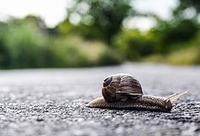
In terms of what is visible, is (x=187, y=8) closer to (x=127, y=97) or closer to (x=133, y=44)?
(x=133, y=44)

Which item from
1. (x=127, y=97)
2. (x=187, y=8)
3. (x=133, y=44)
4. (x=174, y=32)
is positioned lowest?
(x=127, y=97)

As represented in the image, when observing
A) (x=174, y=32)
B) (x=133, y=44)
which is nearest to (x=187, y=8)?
(x=174, y=32)

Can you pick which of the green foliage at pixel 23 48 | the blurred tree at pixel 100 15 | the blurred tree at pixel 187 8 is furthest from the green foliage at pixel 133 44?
the green foliage at pixel 23 48

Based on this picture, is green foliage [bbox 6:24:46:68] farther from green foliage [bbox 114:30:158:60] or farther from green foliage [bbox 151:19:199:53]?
green foliage [bbox 114:30:158:60]

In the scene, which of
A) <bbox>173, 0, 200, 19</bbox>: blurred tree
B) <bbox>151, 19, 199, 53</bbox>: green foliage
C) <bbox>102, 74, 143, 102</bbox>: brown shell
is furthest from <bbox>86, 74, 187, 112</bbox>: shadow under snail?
<bbox>151, 19, 199, 53</bbox>: green foliage

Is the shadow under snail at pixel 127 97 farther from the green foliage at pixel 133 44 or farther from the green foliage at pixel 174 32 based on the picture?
the green foliage at pixel 133 44

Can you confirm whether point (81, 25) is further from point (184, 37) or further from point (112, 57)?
point (112, 57)

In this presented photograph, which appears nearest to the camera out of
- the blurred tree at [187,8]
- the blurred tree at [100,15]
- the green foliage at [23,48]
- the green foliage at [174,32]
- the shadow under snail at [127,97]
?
the shadow under snail at [127,97]
